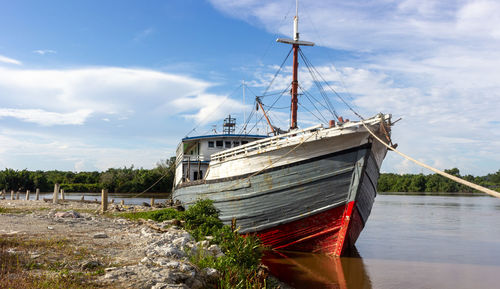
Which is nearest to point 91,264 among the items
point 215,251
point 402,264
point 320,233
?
point 215,251

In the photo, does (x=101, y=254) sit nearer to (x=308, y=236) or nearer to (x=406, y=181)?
(x=308, y=236)

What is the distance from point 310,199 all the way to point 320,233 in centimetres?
130

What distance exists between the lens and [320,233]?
41.5 ft

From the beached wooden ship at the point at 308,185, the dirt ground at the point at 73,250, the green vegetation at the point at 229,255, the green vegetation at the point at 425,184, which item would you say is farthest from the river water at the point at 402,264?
the green vegetation at the point at 425,184

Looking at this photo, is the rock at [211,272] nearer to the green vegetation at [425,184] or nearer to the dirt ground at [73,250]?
the dirt ground at [73,250]

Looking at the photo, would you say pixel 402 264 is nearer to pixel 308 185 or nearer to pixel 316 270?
pixel 316 270

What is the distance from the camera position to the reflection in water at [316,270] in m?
10.3

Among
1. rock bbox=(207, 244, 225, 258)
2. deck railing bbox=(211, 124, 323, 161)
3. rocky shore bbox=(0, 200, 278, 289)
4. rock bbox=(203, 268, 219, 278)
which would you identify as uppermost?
deck railing bbox=(211, 124, 323, 161)

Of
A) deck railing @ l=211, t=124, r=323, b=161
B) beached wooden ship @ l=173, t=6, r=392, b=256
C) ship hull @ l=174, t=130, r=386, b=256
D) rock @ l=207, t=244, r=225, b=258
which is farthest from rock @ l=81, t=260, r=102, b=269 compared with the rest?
deck railing @ l=211, t=124, r=323, b=161

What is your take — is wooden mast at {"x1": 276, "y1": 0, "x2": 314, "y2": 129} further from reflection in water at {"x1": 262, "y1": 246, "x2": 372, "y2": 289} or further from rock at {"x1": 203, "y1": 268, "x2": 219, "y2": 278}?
rock at {"x1": 203, "y1": 268, "x2": 219, "y2": 278}

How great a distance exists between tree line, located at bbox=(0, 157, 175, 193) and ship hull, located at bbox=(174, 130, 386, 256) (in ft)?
157

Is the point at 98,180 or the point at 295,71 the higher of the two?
the point at 295,71

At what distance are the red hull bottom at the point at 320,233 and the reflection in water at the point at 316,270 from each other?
301 millimetres

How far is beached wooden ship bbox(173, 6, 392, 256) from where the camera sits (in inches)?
472
